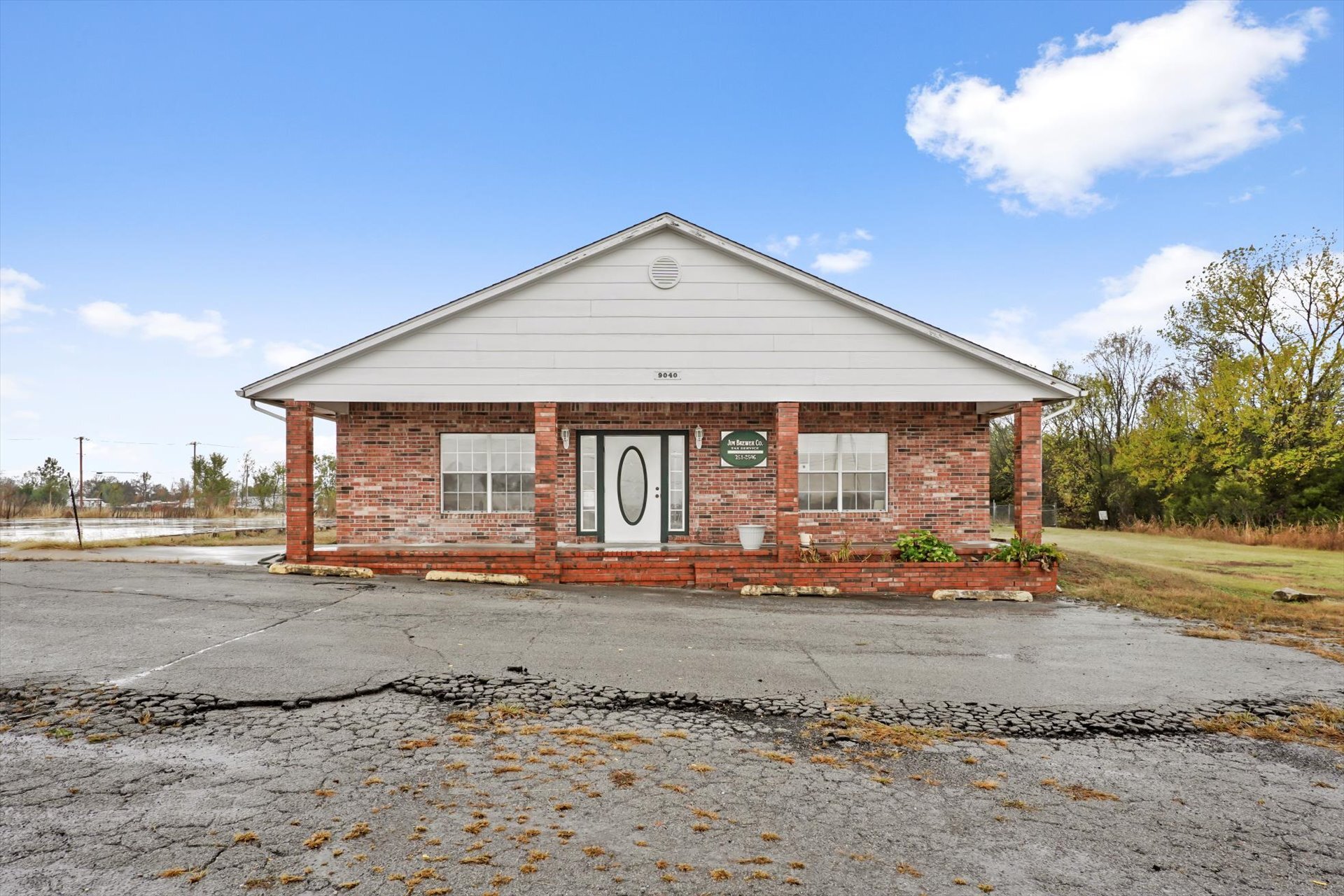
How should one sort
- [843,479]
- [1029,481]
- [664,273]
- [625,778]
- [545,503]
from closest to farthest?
[625,778] < [545,503] < [1029,481] < [664,273] < [843,479]

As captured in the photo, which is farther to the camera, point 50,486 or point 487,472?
point 50,486

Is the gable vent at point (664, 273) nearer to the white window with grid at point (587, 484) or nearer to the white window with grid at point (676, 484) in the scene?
the white window with grid at point (676, 484)

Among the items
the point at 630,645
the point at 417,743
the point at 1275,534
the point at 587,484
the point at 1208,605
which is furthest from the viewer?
the point at 1275,534

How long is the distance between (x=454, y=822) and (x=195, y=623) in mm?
6268

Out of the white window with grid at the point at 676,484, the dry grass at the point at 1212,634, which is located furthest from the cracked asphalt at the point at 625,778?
the white window with grid at the point at 676,484

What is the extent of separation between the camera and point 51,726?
4.99m

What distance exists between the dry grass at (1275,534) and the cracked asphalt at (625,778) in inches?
670

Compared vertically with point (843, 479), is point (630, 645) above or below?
below

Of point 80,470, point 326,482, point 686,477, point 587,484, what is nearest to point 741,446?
point 686,477

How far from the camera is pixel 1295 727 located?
5.29m

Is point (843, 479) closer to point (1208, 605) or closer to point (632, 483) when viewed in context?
point (632, 483)

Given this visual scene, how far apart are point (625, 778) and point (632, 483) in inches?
411

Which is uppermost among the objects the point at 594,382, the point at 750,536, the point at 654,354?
the point at 654,354

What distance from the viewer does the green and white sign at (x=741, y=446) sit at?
1440 cm
